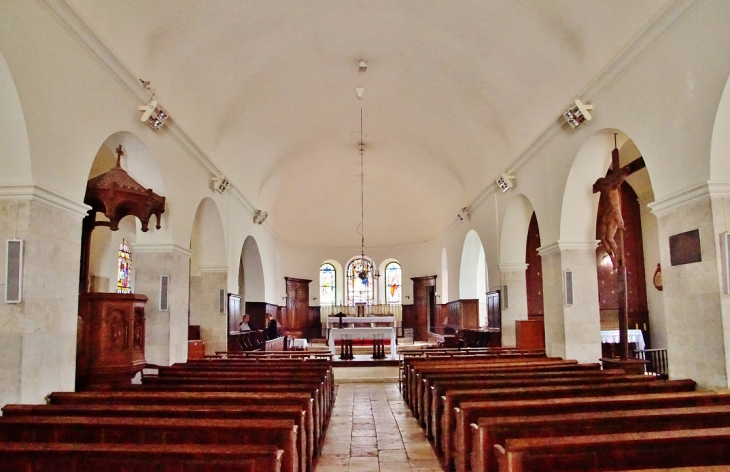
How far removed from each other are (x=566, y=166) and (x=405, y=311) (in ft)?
45.9

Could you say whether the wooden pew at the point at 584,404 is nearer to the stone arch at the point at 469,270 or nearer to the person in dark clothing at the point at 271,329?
the stone arch at the point at 469,270

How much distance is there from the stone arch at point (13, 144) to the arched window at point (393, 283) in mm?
18428

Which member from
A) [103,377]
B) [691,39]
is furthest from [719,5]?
[103,377]

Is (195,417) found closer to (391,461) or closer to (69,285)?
(391,461)

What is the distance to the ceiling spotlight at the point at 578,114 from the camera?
7.89 meters

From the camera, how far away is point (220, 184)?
37.1 feet

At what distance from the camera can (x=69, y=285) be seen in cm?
594

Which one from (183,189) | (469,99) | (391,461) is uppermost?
(469,99)

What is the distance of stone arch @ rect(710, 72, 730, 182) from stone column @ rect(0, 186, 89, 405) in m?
6.34

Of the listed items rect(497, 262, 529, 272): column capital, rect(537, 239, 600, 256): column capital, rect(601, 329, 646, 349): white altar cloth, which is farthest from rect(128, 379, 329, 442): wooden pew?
rect(601, 329, 646, 349): white altar cloth

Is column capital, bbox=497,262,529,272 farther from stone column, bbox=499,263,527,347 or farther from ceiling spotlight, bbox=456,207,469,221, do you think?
ceiling spotlight, bbox=456,207,469,221

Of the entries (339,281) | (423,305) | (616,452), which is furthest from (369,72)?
(339,281)

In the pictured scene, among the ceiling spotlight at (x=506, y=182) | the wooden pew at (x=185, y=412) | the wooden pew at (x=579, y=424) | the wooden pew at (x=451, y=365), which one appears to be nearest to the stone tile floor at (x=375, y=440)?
the wooden pew at (x=451, y=365)

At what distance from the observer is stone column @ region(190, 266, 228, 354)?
12258 millimetres
